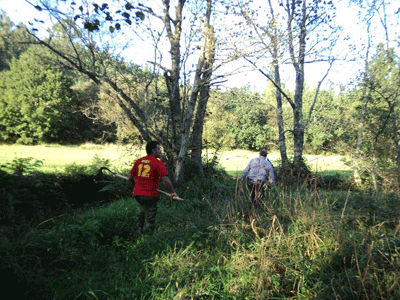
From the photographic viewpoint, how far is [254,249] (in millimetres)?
4395

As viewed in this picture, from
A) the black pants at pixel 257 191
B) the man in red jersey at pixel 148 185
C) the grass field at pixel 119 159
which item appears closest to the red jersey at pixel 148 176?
the man in red jersey at pixel 148 185

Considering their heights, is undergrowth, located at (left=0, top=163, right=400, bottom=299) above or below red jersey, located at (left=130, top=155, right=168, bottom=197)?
below

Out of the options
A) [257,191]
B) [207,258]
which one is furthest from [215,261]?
[257,191]

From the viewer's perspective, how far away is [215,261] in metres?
4.28

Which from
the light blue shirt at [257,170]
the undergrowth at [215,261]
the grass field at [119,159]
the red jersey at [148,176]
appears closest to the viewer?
the undergrowth at [215,261]

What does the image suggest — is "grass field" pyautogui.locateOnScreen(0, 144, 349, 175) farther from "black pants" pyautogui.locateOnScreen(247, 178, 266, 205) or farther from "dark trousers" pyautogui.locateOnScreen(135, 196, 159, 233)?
"dark trousers" pyautogui.locateOnScreen(135, 196, 159, 233)

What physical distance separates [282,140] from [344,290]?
11435 millimetres

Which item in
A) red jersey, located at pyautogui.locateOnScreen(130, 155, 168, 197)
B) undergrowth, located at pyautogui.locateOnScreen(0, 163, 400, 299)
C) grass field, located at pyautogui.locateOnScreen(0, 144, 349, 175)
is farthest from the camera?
grass field, located at pyautogui.locateOnScreen(0, 144, 349, 175)

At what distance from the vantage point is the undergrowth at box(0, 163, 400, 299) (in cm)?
328

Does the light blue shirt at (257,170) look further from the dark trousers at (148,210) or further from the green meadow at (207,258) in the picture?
the dark trousers at (148,210)

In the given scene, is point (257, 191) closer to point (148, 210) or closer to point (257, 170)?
point (257, 170)

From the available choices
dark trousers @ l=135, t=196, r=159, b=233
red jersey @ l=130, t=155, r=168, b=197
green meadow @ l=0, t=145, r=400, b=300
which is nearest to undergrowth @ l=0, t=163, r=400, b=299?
green meadow @ l=0, t=145, r=400, b=300

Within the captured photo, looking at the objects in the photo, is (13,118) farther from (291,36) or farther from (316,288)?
(316,288)

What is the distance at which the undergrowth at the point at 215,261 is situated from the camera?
10.8 feet
